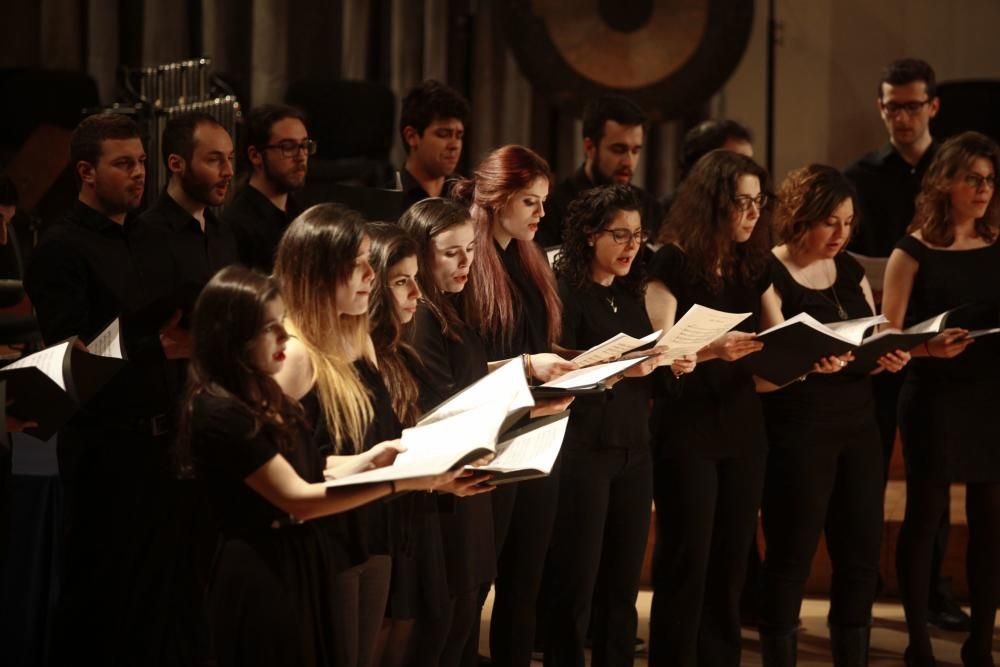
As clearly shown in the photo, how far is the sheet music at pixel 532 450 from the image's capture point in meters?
2.21

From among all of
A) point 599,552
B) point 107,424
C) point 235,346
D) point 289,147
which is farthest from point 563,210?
point 235,346

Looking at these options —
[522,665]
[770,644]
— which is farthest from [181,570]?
[770,644]

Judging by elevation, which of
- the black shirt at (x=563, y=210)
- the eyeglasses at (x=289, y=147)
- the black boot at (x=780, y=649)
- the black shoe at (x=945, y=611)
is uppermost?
the eyeglasses at (x=289, y=147)

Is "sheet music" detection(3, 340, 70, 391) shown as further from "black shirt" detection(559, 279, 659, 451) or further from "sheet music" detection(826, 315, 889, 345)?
"sheet music" detection(826, 315, 889, 345)

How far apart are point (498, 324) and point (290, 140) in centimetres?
85

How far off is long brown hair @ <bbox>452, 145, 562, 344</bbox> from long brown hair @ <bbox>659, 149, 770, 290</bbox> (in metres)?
0.39

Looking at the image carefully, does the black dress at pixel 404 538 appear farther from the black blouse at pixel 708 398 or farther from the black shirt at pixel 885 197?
the black shirt at pixel 885 197

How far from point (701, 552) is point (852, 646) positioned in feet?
1.59

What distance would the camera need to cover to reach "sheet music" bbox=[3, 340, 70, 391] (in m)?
2.41

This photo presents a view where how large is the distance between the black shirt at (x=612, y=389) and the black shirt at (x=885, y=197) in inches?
48.5

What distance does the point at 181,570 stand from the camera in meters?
3.04

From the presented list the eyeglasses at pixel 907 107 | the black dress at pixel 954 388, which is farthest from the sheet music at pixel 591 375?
the eyeglasses at pixel 907 107

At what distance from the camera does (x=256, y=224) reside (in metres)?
3.34

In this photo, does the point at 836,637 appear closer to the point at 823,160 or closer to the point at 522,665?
the point at 522,665
